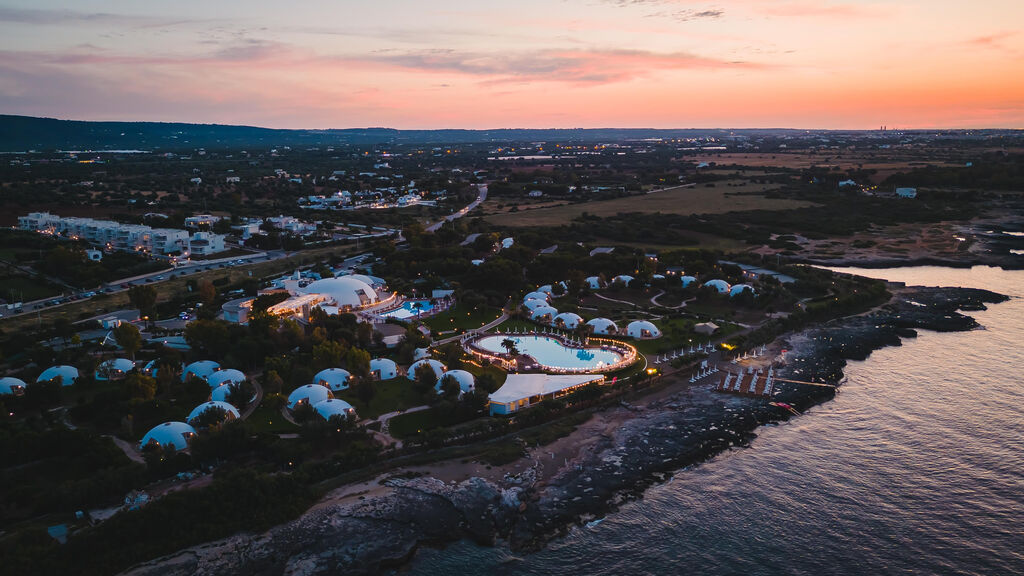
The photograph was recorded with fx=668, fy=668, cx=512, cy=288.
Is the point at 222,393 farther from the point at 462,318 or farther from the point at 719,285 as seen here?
the point at 719,285

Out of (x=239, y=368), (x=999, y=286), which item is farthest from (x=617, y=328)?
(x=999, y=286)

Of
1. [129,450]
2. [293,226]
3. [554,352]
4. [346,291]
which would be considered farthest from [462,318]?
[293,226]

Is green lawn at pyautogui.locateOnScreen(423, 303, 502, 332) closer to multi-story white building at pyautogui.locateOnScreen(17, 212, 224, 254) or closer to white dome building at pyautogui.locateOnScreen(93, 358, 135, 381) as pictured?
white dome building at pyautogui.locateOnScreen(93, 358, 135, 381)

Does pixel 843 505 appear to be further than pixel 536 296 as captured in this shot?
No

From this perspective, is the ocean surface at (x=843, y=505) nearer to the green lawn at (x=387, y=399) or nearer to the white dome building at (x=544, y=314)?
the green lawn at (x=387, y=399)

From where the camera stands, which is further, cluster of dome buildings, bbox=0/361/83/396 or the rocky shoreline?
cluster of dome buildings, bbox=0/361/83/396

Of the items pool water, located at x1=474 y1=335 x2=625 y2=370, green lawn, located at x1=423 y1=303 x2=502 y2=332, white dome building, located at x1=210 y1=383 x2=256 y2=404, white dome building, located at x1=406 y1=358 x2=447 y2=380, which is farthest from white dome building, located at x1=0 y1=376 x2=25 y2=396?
pool water, located at x1=474 y1=335 x2=625 y2=370
